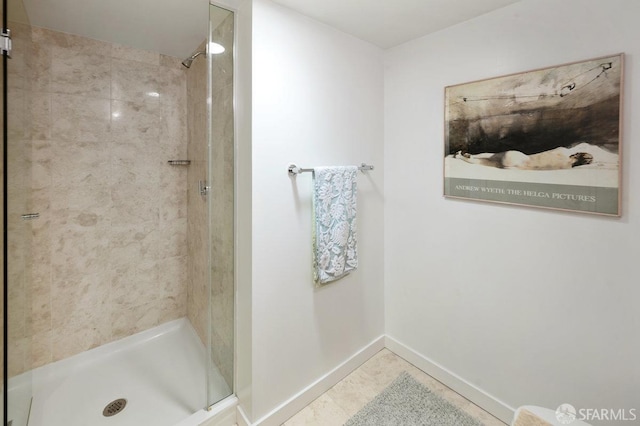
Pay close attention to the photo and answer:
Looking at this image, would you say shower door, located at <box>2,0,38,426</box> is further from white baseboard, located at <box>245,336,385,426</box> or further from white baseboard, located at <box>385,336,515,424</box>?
white baseboard, located at <box>385,336,515,424</box>

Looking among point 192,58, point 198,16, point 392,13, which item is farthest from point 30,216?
point 392,13

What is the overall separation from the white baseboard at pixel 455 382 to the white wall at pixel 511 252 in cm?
4

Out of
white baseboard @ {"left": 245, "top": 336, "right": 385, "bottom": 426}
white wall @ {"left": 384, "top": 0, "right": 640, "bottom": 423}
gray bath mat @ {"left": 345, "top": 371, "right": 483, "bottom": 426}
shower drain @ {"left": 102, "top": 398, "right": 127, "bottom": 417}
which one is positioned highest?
white wall @ {"left": 384, "top": 0, "right": 640, "bottom": 423}

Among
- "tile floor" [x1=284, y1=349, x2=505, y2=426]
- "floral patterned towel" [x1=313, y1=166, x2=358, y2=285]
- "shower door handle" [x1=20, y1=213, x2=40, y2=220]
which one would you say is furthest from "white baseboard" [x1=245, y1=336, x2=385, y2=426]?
"shower door handle" [x1=20, y1=213, x2=40, y2=220]

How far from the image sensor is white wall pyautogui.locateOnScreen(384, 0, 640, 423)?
118 centimetres

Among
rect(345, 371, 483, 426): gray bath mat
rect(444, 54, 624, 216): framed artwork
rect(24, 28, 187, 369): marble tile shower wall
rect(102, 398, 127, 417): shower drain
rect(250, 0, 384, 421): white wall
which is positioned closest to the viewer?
rect(444, 54, 624, 216): framed artwork

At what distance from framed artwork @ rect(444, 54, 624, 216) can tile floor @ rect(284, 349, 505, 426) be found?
120cm

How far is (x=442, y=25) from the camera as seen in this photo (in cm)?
164

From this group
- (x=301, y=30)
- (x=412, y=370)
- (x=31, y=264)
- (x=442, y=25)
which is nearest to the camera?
(x=301, y=30)

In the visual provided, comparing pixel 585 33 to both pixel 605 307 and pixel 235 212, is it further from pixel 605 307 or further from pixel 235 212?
pixel 235 212

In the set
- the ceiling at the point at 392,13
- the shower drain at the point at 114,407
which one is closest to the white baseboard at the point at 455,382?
the shower drain at the point at 114,407

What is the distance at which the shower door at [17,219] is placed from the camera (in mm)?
1271

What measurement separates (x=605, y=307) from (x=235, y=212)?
1.80 meters

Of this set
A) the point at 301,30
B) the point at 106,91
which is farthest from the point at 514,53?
the point at 106,91
